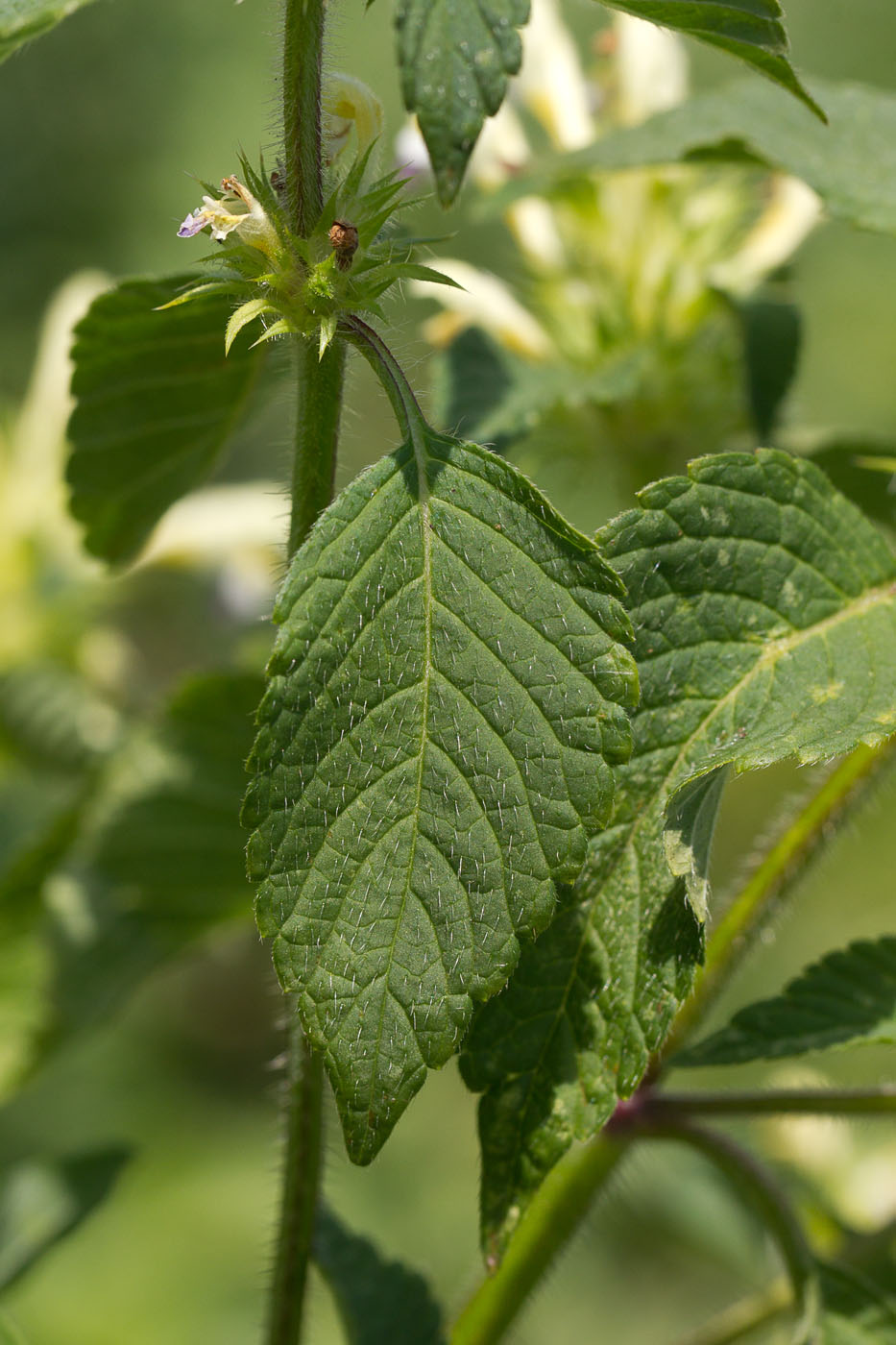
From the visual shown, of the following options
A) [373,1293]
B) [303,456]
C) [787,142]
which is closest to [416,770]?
[303,456]

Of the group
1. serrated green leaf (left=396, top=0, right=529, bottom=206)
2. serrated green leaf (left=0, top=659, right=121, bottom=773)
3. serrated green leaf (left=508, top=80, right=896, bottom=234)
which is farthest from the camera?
serrated green leaf (left=0, top=659, right=121, bottom=773)

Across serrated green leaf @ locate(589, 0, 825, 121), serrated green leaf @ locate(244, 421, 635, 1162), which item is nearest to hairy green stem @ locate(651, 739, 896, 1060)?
serrated green leaf @ locate(244, 421, 635, 1162)

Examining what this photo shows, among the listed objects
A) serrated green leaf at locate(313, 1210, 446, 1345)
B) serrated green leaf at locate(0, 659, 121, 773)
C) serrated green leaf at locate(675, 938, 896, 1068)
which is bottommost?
serrated green leaf at locate(313, 1210, 446, 1345)

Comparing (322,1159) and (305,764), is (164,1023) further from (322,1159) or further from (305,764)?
(305,764)

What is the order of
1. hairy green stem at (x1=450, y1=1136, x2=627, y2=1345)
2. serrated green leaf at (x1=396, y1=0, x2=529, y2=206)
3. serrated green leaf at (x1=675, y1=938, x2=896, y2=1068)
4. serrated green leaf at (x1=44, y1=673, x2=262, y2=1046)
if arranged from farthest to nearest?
serrated green leaf at (x1=44, y1=673, x2=262, y2=1046), hairy green stem at (x1=450, y1=1136, x2=627, y2=1345), serrated green leaf at (x1=675, y1=938, x2=896, y2=1068), serrated green leaf at (x1=396, y1=0, x2=529, y2=206)

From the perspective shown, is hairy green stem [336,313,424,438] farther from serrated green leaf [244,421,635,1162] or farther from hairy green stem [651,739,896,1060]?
hairy green stem [651,739,896,1060]

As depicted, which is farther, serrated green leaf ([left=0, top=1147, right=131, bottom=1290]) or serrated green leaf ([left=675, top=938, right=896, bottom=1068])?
serrated green leaf ([left=0, top=1147, right=131, bottom=1290])

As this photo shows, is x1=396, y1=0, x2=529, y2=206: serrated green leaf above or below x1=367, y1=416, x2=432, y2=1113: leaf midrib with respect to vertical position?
above

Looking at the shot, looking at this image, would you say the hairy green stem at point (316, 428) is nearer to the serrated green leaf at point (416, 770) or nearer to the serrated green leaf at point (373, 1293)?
the serrated green leaf at point (416, 770)

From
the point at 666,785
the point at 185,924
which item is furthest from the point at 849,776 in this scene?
the point at 185,924

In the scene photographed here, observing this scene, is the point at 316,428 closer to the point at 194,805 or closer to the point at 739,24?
the point at 739,24
